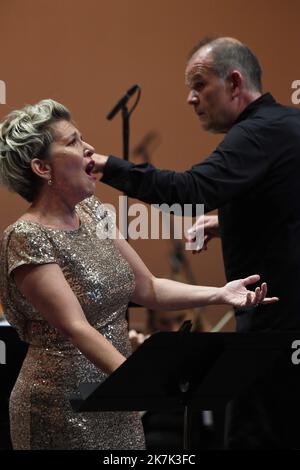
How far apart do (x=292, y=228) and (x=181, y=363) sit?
1.02 metres

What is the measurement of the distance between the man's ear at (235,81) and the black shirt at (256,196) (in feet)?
0.39

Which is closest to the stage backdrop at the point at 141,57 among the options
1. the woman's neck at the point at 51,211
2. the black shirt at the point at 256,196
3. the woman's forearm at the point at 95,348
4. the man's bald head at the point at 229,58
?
the man's bald head at the point at 229,58

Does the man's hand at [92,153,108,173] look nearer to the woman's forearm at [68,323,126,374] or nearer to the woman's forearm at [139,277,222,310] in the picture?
the woman's forearm at [139,277,222,310]

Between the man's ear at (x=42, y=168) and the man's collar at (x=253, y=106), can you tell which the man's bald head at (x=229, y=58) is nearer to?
the man's collar at (x=253, y=106)

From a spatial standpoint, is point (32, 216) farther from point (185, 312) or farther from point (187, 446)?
point (185, 312)

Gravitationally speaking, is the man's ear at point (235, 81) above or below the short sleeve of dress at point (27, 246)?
above

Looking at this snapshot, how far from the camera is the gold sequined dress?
7.13 ft

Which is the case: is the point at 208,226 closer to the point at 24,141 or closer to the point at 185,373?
the point at 24,141

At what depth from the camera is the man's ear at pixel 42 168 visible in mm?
2240

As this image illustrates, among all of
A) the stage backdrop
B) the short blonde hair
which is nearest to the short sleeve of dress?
the short blonde hair

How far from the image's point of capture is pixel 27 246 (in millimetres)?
2127

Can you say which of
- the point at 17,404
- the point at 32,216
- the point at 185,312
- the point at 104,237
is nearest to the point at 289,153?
the point at 104,237

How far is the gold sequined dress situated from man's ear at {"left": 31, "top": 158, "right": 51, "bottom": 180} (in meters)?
0.14

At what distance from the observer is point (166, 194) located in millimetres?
2602
